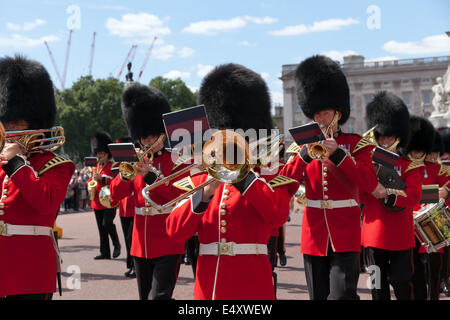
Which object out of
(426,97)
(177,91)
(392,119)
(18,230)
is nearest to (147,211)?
(18,230)

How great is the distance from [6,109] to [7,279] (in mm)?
1125

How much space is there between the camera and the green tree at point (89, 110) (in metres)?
45.2

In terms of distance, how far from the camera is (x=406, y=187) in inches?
201

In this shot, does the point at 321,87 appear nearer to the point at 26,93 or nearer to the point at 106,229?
the point at 26,93

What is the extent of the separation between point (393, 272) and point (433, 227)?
0.84 metres

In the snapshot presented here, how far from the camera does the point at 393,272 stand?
497 centimetres

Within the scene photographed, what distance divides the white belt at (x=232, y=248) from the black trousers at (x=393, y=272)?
229cm

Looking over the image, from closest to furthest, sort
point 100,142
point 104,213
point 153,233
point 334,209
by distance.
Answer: point 334,209, point 153,233, point 104,213, point 100,142

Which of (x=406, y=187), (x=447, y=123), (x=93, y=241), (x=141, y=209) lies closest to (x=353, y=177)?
(x=406, y=187)

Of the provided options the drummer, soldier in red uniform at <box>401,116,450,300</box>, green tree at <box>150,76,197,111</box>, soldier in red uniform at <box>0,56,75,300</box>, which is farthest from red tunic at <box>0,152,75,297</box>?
green tree at <box>150,76,197,111</box>

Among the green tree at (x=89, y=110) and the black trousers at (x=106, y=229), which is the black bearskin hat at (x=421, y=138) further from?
the green tree at (x=89, y=110)

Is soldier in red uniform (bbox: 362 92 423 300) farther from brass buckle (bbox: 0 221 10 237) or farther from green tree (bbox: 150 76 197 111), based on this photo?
green tree (bbox: 150 76 197 111)
